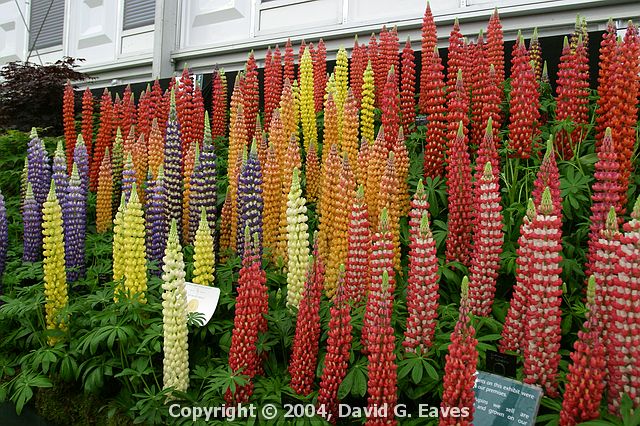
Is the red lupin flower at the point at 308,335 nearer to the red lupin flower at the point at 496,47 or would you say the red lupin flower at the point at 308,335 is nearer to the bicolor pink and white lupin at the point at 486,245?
the bicolor pink and white lupin at the point at 486,245

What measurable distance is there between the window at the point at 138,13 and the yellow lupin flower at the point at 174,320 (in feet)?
24.7

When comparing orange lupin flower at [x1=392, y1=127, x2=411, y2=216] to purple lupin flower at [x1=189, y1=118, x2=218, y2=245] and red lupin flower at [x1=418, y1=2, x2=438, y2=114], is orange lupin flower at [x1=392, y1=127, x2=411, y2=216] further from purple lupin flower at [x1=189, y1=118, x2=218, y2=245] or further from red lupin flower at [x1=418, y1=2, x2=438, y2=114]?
purple lupin flower at [x1=189, y1=118, x2=218, y2=245]

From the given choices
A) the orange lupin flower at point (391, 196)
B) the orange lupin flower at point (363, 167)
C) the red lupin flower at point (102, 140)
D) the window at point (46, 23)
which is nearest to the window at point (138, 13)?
the window at point (46, 23)

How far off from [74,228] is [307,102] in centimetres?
176

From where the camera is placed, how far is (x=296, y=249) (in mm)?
2398

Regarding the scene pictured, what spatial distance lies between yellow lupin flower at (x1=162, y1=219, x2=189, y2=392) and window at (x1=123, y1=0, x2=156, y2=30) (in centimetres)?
752

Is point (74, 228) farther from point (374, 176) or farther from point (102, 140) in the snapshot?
point (374, 176)

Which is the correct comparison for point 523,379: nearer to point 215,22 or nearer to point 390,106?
point 390,106

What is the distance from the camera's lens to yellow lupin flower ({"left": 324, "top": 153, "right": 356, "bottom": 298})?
2447mm

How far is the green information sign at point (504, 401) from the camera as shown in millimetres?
1714

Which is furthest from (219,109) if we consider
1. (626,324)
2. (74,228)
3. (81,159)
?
(626,324)

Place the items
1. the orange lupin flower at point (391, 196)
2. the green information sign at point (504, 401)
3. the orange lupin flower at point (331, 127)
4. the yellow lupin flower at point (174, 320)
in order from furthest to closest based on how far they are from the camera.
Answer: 1. the orange lupin flower at point (331, 127)
2. the orange lupin flower at point (391, 196)
3. the yellow lupin flower at point (174, 320)
4. the green information sign at point (504, 401)

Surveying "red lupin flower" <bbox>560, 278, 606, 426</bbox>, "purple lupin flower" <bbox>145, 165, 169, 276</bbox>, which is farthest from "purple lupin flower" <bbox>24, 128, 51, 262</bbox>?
"red lupin flower" <bbox>560, 278, 606, 426</bbox>

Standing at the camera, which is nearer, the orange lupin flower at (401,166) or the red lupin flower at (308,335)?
the red lupin flower at (308,335)
